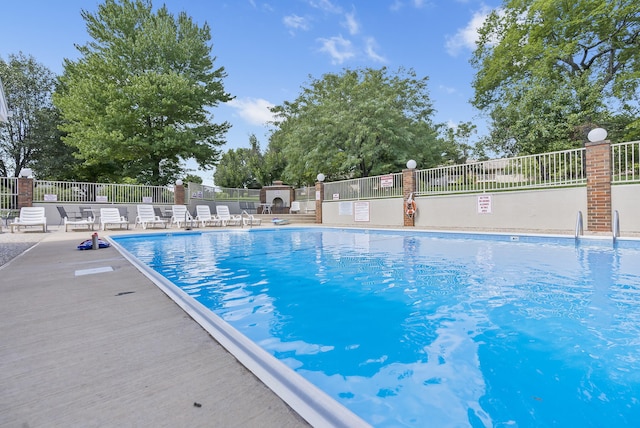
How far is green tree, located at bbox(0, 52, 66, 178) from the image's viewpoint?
953 inches

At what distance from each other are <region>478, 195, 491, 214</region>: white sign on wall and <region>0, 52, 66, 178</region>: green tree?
28817 mm

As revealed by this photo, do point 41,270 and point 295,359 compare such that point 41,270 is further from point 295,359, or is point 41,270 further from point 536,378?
point 536,378

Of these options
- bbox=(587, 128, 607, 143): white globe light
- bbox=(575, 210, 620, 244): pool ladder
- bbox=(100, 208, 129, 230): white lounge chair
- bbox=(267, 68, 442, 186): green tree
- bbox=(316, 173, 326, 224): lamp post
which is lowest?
bbox=(575, 210, 620, 244): pool ladder

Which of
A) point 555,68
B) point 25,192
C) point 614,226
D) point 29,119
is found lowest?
point 614,226

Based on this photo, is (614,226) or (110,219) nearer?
(614,226)

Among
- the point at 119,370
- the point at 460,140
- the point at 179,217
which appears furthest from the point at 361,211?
the point at 460,140

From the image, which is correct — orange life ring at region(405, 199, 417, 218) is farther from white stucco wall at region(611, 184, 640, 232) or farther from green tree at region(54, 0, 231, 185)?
green tree at region(54, 0, 231, 185)

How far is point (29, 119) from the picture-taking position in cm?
2477

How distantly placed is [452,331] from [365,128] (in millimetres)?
15882

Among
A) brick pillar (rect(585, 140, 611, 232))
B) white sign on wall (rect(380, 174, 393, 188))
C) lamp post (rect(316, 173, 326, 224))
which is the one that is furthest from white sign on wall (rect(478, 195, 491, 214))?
lamp post (rect(316, 173, 326, 224))

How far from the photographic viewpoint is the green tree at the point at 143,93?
19516 mm

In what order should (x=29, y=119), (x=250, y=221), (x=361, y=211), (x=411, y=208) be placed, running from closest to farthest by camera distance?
(x=411, y=208) < (x=361, y=211) < (x=250, y=221) < (x=29, y=119)

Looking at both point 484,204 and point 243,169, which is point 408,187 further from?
point 243,169

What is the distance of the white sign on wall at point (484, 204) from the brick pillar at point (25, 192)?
2087cm
